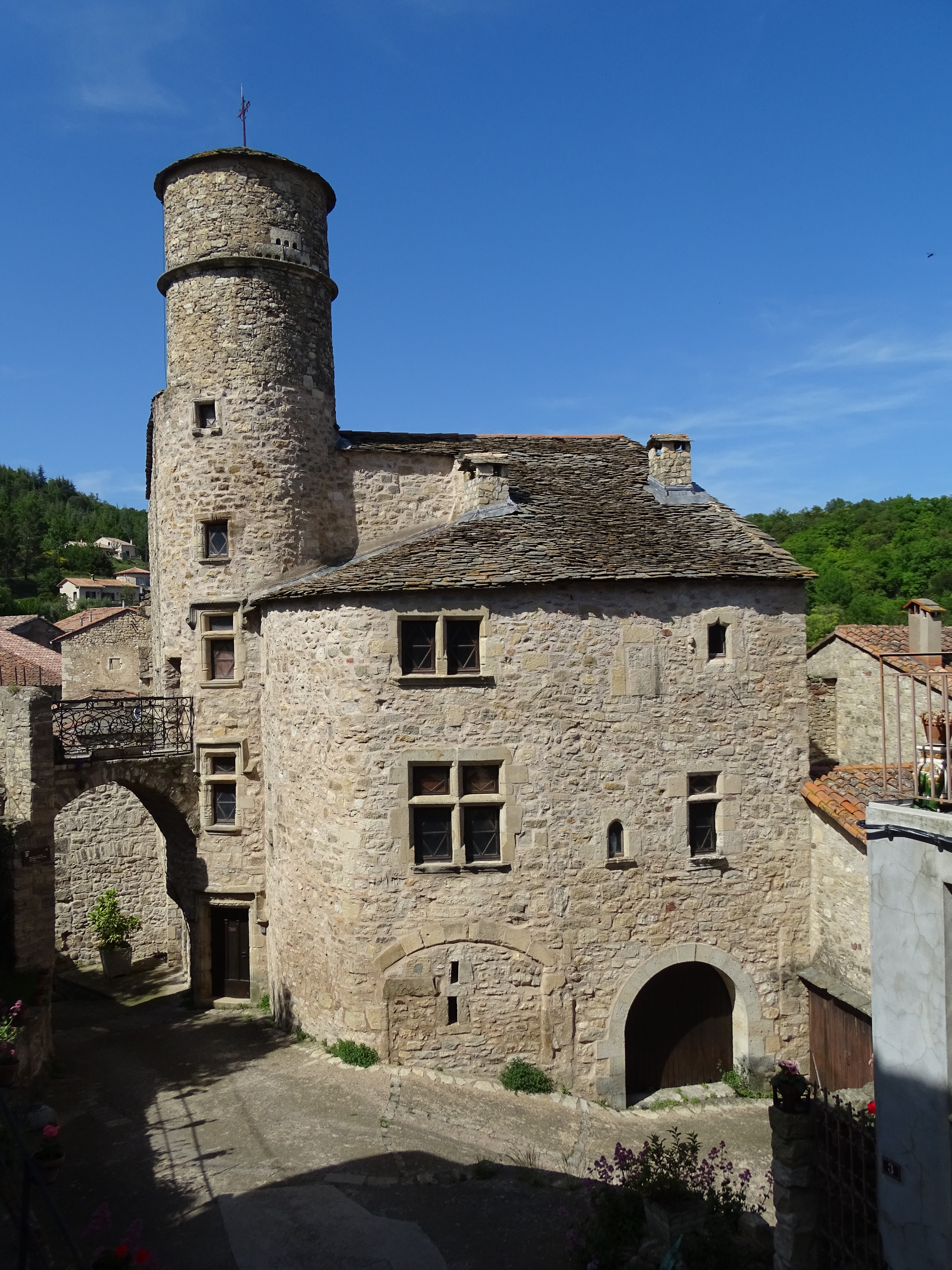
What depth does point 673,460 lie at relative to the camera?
1688 cm

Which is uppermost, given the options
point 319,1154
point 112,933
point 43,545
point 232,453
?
point 43,545

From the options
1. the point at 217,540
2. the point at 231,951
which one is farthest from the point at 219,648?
the point at 231,951

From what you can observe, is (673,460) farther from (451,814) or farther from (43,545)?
(43,545)

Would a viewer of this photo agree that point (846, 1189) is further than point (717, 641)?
No

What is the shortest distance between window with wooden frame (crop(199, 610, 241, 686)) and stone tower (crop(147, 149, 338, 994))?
1.0 inches

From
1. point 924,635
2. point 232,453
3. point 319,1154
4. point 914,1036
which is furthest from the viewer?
point 232,453

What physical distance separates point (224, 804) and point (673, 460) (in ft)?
36.9

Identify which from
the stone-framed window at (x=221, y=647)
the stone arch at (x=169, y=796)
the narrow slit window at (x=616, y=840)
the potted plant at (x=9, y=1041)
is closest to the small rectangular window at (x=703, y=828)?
the narrow slit window at (x=616, y=840)

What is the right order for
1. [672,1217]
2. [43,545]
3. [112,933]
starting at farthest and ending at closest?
[43,545] → [112,933] → [672,1217]

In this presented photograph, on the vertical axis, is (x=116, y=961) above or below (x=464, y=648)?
below

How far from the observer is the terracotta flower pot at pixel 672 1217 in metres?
8.09

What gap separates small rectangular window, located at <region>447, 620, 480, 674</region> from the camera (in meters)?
13.8

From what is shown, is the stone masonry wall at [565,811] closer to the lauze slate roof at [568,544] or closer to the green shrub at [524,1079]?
the green shrub at [524,1079]

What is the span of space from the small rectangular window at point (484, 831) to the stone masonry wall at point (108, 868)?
33.8 ft
